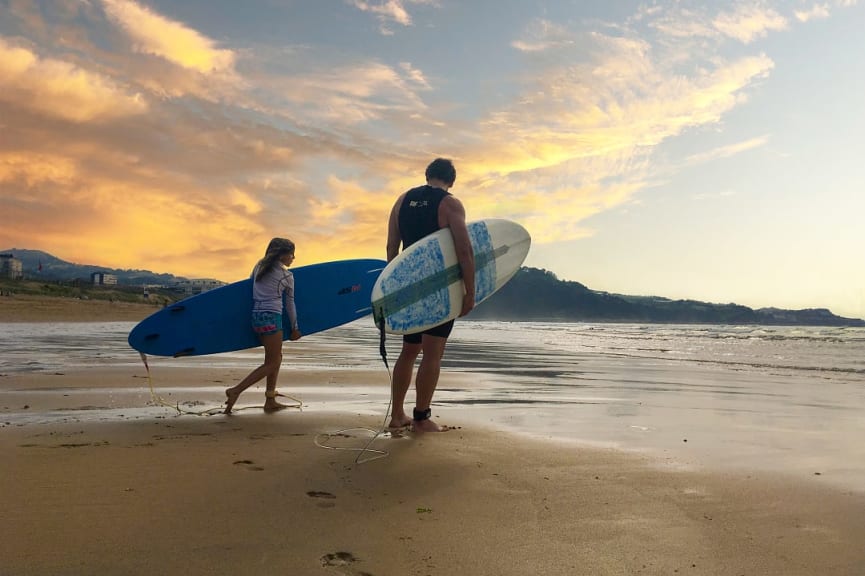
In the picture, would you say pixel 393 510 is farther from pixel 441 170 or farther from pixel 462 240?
pixel 441 170

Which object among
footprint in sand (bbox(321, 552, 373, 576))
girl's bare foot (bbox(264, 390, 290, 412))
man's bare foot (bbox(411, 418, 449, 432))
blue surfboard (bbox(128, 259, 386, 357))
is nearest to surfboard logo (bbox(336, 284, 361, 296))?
blue surfboard (bbox(128, 259, 386, 357))

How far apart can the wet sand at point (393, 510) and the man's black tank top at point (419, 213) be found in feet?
4.54

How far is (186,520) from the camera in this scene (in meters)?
2.19

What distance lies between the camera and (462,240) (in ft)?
13.1

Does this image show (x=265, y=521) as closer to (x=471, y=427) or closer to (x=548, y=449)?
(x=548, y=449)

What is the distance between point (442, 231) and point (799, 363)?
34.0ft

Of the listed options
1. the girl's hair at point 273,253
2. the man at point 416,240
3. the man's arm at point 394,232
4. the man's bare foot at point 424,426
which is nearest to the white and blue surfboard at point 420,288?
the man at point 416,240

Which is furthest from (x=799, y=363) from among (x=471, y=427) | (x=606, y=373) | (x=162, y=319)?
(x=162, y=319)

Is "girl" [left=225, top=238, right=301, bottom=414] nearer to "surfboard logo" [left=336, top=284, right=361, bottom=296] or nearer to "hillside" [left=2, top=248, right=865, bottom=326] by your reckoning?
"surfboard logo" [left=336, top=284, right=361, bottom=296]

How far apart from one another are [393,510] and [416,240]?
2251 mm

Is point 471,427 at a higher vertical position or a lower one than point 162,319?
lower

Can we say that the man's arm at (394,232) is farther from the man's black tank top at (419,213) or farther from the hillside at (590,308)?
the hillside at (590,308)

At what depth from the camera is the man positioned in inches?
158

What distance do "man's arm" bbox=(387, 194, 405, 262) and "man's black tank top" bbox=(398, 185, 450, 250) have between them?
0.06m
